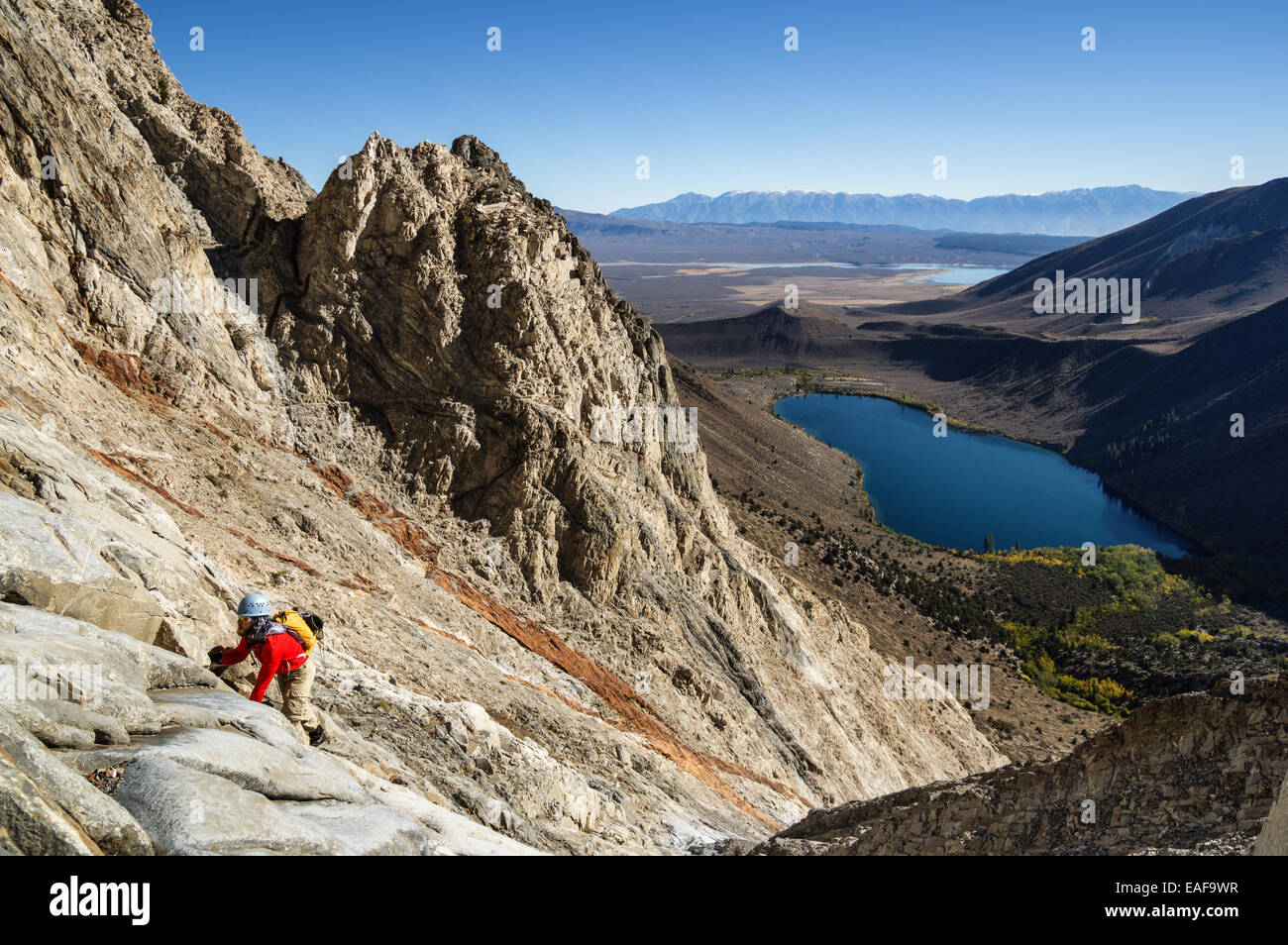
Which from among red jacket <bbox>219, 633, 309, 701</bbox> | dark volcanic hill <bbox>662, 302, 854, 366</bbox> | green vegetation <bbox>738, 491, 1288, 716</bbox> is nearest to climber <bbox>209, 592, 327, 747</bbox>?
red jacket <bbox>219, 633, 309, 701</bbox>

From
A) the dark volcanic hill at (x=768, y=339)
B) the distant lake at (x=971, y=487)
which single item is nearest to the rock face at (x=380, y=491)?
the distant lake at (x=971, y=487)

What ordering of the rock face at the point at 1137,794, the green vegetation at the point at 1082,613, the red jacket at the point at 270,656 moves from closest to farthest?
1. the red jacket at the point at 270,656
2. the rock face at the point at 1137,794
3. the green vegetation at the point at 1082,613

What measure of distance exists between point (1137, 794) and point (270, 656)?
998cm

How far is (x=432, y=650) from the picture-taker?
13.1 metres

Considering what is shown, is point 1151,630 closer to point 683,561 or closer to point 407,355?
point 683,561

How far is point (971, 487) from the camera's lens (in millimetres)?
94562

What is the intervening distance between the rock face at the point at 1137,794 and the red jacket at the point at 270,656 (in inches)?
291

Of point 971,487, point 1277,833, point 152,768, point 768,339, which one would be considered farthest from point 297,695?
point 768,339

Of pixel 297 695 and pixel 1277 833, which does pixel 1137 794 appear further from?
pixel 297 695

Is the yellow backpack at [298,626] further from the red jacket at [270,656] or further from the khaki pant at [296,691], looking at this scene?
the khaki pant at [296,691]

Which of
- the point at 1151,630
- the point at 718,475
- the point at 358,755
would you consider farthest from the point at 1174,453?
the point at 358,755

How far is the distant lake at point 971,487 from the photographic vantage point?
258 ft

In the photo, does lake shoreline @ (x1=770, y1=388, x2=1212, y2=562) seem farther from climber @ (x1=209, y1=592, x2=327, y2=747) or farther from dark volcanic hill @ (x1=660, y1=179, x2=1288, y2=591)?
climber @ (x1=209, y1=592, x2=327, y2=747)
